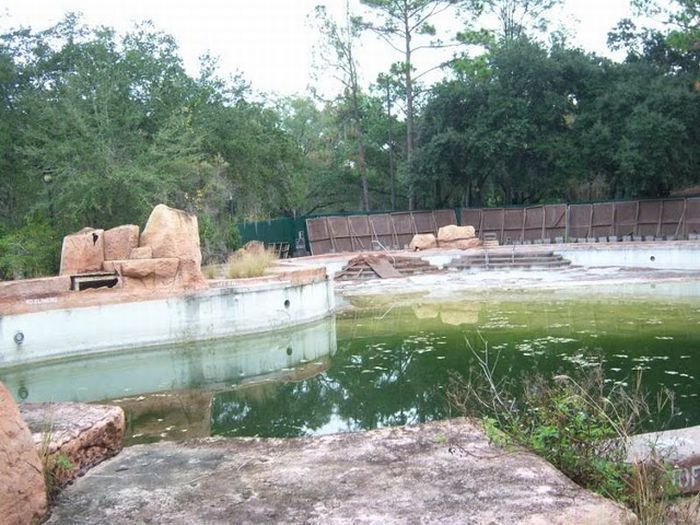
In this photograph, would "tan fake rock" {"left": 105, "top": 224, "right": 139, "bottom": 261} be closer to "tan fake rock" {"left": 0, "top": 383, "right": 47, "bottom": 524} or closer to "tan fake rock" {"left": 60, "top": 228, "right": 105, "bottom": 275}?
"tan fake rock" {"left": 60, "top": 228, "right": 105, "bottom": 275}

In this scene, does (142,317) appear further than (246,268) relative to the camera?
No

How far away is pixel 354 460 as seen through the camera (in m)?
3.88

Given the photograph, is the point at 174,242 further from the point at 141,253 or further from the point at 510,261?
the point at 510,261

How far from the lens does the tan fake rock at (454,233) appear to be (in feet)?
86.0

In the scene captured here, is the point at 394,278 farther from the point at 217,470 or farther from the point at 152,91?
the point at 217,470

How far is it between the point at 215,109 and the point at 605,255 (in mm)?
14109

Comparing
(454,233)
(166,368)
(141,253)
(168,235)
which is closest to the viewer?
(166,368)

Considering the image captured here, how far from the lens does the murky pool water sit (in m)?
7.91

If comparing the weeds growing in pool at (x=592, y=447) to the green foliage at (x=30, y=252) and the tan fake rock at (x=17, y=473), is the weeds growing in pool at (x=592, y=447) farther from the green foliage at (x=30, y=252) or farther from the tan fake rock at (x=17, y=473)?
the green foliage at (x=30, y=252)

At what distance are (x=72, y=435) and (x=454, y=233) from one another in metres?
23.4

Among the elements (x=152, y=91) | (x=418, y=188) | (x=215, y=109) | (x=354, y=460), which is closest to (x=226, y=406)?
(x=354, y=460)

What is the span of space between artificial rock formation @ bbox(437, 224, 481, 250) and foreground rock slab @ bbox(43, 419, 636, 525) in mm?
21809

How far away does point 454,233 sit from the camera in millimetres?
26328

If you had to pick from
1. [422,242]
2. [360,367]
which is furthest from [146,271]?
[422,242]
